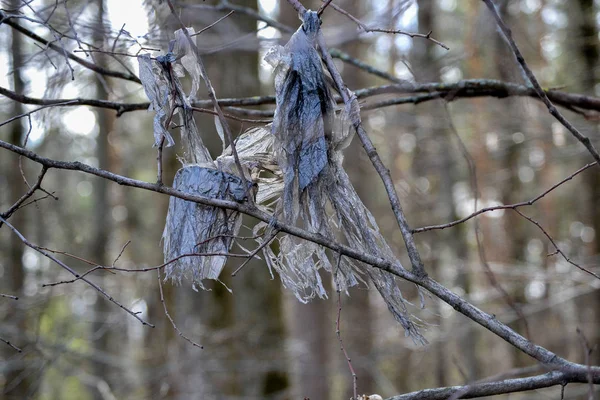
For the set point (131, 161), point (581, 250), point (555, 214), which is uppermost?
point (131, 161)

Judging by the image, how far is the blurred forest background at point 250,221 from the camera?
2.97m

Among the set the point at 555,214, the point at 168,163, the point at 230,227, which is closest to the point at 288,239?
the point at 230,227

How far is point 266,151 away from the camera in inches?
66.2

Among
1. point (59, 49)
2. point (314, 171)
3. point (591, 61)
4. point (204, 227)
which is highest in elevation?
point (591, 61)

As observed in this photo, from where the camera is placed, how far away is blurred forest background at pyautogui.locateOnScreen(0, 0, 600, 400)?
9.75 ft

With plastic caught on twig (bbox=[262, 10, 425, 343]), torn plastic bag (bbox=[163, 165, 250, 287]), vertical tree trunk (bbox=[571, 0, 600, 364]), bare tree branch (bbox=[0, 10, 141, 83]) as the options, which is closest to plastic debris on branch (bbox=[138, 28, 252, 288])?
torn plastic bag (bbox=[163, 165, 250, 287])

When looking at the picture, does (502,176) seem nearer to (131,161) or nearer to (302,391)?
(302,391)

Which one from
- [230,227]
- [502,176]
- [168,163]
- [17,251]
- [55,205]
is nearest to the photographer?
[230,227]

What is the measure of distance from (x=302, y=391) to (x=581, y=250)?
6301 millimetres

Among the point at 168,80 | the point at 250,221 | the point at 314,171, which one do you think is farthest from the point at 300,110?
the point at 250,221

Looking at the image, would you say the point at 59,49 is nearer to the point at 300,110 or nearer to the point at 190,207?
the point at 190,207

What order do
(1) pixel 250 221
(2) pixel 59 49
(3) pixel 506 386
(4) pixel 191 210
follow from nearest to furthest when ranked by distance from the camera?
1. (3) pixel 506 386
2. (4) pixel 191 210
3. (2) pixel 59 49
4. (1) pixel 250 221

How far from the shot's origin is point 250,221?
16.4 ft

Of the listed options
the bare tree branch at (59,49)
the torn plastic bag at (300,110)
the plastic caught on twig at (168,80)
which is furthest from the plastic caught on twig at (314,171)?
the bare tree branch at (59,49)
